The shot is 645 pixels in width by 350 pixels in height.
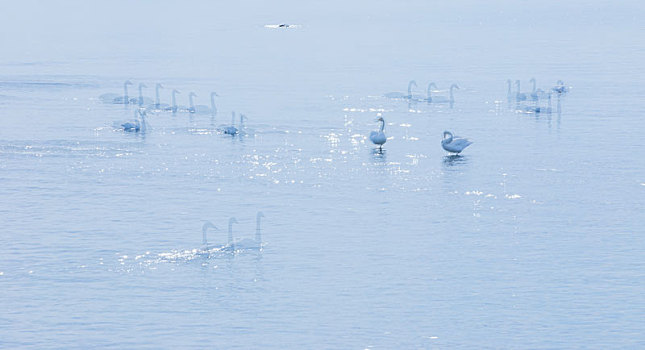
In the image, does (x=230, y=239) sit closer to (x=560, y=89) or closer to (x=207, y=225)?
(x=207, y=225)

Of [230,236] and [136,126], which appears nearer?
[230,236]

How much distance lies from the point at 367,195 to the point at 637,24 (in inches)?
4761

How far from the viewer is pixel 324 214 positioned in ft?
167

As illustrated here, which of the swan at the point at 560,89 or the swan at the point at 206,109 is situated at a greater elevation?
the swan at the point at 560,89

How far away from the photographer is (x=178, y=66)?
106875 millimetres

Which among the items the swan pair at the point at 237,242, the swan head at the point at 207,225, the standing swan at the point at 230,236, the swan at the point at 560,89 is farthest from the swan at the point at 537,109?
the standing swan at the point at 230,236

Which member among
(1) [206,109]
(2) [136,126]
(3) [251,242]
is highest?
(1) [206,109]

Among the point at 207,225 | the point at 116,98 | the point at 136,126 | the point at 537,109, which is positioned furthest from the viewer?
the point at 116,98

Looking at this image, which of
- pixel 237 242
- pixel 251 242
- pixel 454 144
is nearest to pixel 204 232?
pixel 237 242

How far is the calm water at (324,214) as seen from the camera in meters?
38.3

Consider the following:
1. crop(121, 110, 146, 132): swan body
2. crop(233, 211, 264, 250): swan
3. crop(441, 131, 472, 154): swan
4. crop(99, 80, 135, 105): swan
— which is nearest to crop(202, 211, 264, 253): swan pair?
crop(233, 211, 264, 250): swan

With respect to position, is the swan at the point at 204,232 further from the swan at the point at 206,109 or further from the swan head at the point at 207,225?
the swan at the point at 206,109

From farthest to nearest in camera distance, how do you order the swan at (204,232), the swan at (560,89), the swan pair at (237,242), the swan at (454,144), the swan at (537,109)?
the swan at (560,89), the swan at (537,109), the swan at (454,144), the swan at (204,232), the swan pair at (237,242)

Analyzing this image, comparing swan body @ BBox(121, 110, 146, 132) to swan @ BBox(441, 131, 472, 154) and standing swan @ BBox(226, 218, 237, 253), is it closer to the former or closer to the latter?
swan @ BBox(441, 131, 472, 154)
